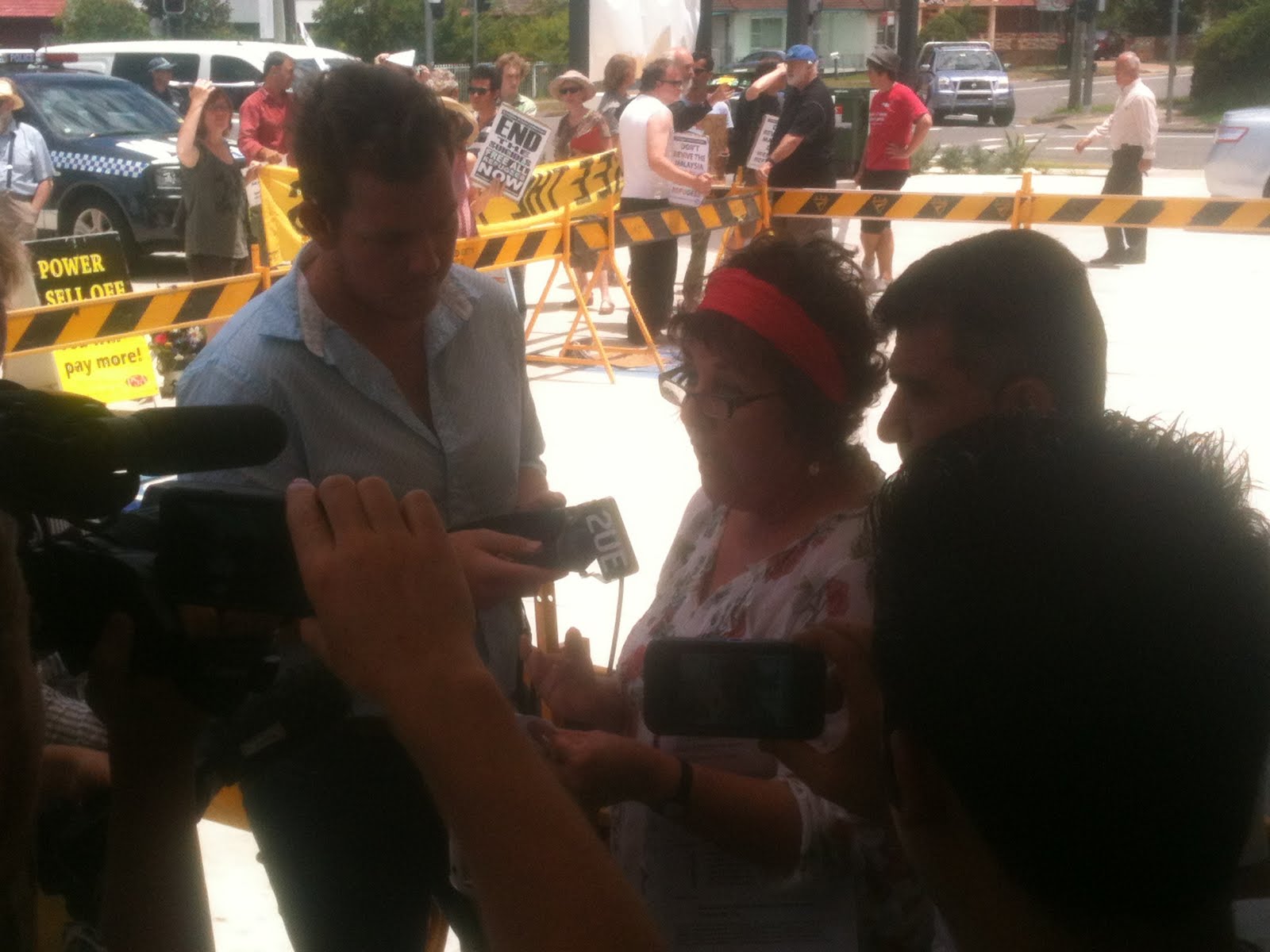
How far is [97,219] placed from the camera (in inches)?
526

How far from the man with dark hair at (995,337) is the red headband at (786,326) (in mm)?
102

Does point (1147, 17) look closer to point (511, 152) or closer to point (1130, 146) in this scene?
point (1130, 146)

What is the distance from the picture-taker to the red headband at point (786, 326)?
2.09 metres

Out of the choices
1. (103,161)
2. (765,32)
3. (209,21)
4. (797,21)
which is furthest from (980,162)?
(765,32)

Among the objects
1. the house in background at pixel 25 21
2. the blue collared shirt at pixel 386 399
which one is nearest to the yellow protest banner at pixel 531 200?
the blue collared shirt at pixel 386 399

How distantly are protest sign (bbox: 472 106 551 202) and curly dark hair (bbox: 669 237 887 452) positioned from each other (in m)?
6.50

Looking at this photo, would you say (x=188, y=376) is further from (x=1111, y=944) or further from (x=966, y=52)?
(x=966, y=52)

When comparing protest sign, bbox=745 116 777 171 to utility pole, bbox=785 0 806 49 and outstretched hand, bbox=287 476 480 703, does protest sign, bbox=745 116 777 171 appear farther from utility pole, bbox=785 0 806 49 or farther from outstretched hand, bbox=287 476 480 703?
outstretched hand, bbox=287 476 480 703

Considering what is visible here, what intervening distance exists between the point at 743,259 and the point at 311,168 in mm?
742

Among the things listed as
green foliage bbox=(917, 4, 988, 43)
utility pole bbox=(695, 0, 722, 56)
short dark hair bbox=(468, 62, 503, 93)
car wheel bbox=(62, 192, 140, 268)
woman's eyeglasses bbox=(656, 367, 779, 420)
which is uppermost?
green foliage bbox=(917, 4, 988, 43)

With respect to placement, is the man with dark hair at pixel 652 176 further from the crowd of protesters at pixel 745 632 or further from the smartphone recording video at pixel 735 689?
the smartphone recording video at pixel 735 689

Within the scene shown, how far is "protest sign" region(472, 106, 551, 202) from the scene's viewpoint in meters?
8.48

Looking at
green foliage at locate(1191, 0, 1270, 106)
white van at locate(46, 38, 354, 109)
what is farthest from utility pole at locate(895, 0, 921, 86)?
green foliage at locate(1191, 0, 1270, 106)

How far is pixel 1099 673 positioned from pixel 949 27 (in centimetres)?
5749
